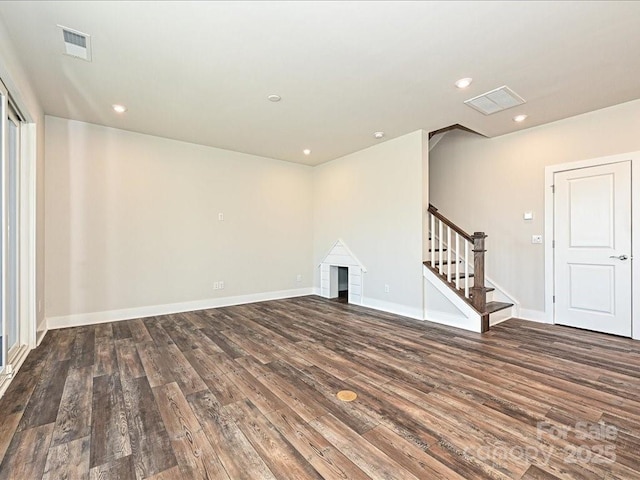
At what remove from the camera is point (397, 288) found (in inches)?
192

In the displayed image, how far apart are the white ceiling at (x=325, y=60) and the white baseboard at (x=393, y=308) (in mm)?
2658

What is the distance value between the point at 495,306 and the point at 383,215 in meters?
2.09

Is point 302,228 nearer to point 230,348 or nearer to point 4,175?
point 230,348

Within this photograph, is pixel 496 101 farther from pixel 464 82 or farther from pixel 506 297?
pixel 506 297

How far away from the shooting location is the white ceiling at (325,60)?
217cm

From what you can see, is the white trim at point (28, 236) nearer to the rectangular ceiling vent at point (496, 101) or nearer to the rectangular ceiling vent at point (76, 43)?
the rectangular ceiling vent at point (76, 43)

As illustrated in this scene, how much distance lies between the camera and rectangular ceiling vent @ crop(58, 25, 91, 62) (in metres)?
2.39

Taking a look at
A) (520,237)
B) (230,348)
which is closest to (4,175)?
(230,348)

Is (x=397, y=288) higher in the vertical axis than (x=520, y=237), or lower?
lower

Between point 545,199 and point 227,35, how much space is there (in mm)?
4391

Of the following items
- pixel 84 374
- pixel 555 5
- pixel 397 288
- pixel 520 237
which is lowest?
pixel 84 374

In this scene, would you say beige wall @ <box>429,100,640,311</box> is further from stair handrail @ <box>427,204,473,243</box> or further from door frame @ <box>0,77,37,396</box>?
door frame @ <box>0,77,37,396</box>

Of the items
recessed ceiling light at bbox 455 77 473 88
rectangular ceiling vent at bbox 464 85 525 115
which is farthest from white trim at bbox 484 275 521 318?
recessed ceiling light at bbox 455 77 473 88

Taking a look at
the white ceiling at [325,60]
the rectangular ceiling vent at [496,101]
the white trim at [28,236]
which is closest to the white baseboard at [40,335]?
the white trim at [28,236]
